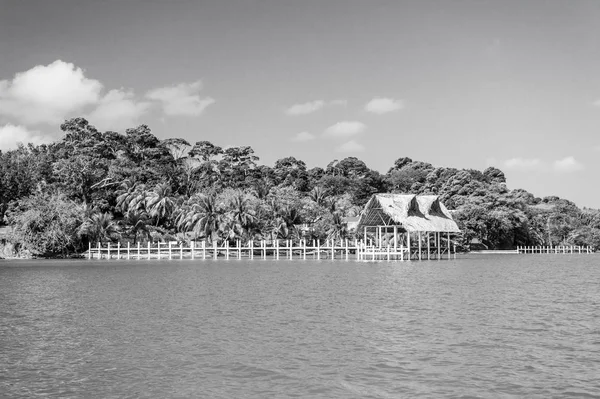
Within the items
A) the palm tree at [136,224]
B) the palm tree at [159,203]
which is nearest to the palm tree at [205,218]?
the palm tree at [159,203]

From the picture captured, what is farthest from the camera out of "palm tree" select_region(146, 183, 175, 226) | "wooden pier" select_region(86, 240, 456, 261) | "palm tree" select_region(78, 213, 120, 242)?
"palm tree" select_region(146, 183, 175, 226)

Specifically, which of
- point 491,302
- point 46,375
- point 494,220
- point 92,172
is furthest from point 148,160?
point 46,375

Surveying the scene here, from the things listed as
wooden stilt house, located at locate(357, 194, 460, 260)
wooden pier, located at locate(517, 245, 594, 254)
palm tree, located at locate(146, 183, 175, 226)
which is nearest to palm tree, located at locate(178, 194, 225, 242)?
palm tree, located at locate(146, 183, 175, 226)

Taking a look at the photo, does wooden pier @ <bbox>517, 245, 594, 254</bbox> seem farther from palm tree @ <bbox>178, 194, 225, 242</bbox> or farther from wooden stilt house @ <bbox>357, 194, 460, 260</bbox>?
palm tree @ <bbox>178, 194, 225, 242</bbox>

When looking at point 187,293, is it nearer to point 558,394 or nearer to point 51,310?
point 51,310

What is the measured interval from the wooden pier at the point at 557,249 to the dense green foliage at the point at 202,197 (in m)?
1.26

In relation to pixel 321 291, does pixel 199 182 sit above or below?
above

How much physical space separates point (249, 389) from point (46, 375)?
3.84 m

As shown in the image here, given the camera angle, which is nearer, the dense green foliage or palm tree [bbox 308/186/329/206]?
the dense green foliage

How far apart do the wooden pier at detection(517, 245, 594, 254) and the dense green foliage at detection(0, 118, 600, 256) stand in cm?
126

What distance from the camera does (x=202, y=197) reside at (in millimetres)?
58406

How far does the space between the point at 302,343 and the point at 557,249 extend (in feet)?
262

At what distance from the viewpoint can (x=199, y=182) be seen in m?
77.5

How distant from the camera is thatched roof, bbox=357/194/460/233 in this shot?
45.7m
